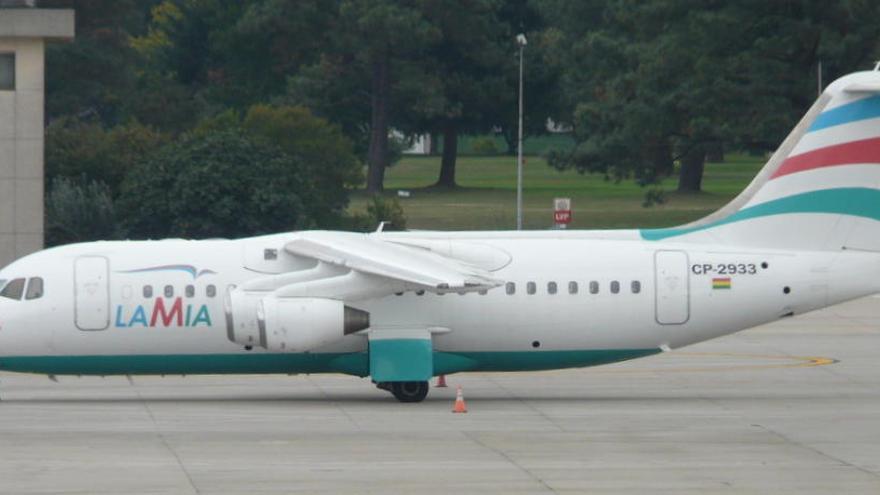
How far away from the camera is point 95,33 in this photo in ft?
335

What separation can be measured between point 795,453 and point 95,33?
276 feet

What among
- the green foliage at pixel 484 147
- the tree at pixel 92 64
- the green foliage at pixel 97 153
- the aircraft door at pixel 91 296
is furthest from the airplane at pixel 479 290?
the green foliage at pixel 484 147

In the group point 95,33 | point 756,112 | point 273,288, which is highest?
point 95,33

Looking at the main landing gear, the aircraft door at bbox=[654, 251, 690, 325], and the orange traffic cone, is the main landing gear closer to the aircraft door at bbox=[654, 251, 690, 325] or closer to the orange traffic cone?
the orange traffic cone

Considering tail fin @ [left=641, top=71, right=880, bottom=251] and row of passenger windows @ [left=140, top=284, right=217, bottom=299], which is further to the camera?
tail fin @ [left=641, top=71, right=880, bottom=251]

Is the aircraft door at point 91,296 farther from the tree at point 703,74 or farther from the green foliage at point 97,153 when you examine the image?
the tree at point 703,74

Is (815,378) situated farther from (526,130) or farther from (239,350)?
(526,130)

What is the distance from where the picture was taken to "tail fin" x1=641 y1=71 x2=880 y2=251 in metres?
29.2

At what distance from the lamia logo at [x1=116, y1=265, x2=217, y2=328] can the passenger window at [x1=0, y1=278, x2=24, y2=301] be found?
167cm

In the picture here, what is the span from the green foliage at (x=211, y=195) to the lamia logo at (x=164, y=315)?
24.4 m

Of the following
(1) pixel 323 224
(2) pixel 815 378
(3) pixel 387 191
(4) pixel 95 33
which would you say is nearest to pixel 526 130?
(3) pixel 387 191

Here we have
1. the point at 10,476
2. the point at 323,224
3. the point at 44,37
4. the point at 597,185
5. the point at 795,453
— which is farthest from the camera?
the point at 597,185

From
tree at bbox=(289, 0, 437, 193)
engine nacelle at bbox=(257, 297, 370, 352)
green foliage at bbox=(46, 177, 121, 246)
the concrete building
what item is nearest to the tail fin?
engine nacelle at bbox=(257, 297, 370, 352)

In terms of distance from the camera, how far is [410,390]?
2884cm
